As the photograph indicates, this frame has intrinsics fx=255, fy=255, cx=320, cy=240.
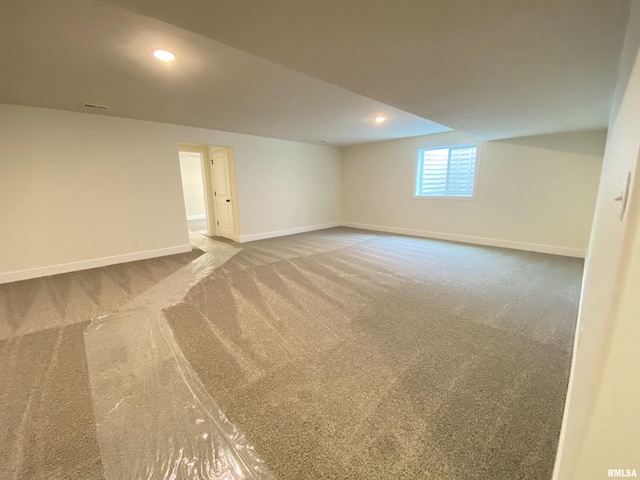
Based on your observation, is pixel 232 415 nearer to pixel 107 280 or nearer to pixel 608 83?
pixel 107 280

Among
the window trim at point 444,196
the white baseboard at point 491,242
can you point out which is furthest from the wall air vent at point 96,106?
the white baseboard at point 491,242

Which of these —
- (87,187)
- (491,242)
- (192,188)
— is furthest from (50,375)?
(192,188)

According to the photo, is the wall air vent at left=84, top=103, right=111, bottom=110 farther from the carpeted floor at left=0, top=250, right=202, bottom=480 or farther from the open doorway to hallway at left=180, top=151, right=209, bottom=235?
→ the open doorway to hallway at left=180, top=151, right=209, bottom=235

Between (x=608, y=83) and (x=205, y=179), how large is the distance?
22.3ft

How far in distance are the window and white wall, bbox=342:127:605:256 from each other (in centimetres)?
17

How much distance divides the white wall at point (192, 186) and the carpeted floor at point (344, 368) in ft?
20.9

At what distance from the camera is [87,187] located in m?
3.91

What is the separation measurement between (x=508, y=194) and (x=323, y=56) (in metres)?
4.82

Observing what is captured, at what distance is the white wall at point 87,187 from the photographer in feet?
11.3

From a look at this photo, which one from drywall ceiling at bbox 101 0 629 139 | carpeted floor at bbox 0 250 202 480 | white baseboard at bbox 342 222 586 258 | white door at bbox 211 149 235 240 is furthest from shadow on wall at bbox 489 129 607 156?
carpeted floor at bbox 0 250 202 480

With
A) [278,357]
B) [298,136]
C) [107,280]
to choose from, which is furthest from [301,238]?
[278,357]

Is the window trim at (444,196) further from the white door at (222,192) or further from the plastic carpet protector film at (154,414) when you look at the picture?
the plastic carpet protector film at (154,414)

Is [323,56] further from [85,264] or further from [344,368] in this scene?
[85,264]

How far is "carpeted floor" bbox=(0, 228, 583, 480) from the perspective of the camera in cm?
120
